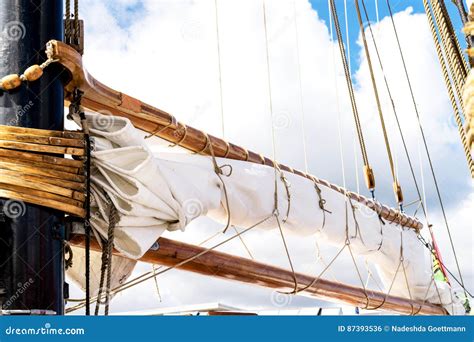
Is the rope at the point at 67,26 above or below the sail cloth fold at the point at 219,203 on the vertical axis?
above

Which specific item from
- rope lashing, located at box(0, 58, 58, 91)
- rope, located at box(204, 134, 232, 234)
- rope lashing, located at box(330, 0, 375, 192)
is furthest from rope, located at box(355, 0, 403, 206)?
rope lashing, located at box(0, 58, 58, 91)

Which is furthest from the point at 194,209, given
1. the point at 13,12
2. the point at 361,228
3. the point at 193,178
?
the point at 361,228

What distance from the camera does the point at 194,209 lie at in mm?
2789

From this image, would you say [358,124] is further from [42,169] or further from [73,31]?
[42,169]

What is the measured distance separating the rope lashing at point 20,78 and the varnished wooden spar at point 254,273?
0.56 metres

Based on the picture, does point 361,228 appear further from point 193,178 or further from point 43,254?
point 43,254

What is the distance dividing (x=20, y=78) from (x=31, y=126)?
17cm

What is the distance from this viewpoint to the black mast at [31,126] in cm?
214

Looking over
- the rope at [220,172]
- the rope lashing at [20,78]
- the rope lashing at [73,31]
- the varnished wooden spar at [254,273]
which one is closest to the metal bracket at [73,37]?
the rope lashing at [73,31]

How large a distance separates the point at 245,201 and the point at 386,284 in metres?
2.57

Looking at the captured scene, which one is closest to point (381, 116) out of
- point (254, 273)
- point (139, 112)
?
point (254, 273)

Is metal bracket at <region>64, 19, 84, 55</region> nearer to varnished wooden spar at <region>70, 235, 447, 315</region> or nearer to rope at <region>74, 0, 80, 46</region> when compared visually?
rope at <region>74, 0, 80, 46</region>

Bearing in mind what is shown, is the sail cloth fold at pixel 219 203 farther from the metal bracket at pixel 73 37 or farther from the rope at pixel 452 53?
the rope at pixel 452 53
